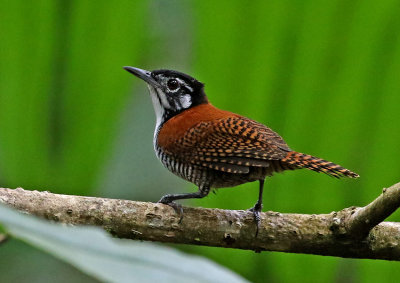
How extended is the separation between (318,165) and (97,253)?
2162 mm

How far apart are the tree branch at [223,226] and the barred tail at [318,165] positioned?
0.19 metres

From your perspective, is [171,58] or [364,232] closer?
[364,232]

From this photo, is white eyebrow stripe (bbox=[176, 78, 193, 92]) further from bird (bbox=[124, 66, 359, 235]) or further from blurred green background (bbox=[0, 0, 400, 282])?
blurred green background (bbox=[0, 0, 400, 282])

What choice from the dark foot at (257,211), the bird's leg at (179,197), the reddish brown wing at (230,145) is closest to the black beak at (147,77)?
the reddish brown wing at (230,145)

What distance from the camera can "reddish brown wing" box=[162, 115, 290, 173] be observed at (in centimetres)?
303

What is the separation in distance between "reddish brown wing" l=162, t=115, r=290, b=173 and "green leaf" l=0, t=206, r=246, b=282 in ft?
7.94

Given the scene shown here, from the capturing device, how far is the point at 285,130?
2586mm

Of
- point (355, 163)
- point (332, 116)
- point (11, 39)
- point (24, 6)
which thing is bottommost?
point (355, 163)

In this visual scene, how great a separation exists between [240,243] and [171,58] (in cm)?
166

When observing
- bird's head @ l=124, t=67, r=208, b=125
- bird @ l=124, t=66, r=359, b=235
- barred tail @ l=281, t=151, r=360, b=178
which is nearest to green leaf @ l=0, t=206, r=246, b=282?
barred tail @ l=281, t=151, r=360, b=178

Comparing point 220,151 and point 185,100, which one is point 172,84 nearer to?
point 185,100

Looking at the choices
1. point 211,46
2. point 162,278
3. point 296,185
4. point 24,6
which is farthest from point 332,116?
point 162,278

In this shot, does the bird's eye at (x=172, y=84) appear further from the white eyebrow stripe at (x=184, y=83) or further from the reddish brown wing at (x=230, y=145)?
the reddish brown wing at (x=230, y=145)

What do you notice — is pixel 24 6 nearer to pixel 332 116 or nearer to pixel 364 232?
pixel 332 116
